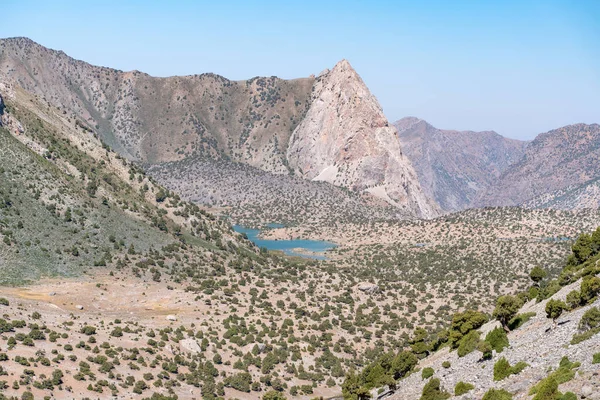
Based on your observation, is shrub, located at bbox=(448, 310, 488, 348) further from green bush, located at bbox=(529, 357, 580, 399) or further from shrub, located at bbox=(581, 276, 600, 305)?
green bush, located at bbox=(529, 357, 580, 399)

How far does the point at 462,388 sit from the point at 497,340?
19.0 feet

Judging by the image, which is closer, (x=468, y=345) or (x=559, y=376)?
(x=559, y=376)

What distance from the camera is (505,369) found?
34219 mm

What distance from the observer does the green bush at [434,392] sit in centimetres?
3622

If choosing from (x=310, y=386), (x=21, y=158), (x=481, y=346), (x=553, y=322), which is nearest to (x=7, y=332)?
(x=310, y=386)

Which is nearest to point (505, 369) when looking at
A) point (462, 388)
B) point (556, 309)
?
point (462, 388)

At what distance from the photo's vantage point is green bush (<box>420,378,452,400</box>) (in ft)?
119

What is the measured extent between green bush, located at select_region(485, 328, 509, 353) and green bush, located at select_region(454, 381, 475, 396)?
4.70 meters

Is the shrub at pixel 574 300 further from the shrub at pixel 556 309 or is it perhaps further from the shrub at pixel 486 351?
the shrub at pixel 486 351

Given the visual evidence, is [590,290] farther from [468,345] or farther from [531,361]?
[468,345]

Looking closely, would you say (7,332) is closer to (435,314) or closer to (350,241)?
(435,314)

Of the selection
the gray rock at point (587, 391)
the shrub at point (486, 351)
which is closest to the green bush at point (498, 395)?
the gray rock at point (587, 391)

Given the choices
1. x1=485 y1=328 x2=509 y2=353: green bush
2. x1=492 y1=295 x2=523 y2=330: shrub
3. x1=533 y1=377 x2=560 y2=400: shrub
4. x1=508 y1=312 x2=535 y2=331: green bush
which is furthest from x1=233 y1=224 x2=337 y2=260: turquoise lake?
x1=533 y1=377 x2=560 y2=400: shrub

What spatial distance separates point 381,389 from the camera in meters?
48.1
